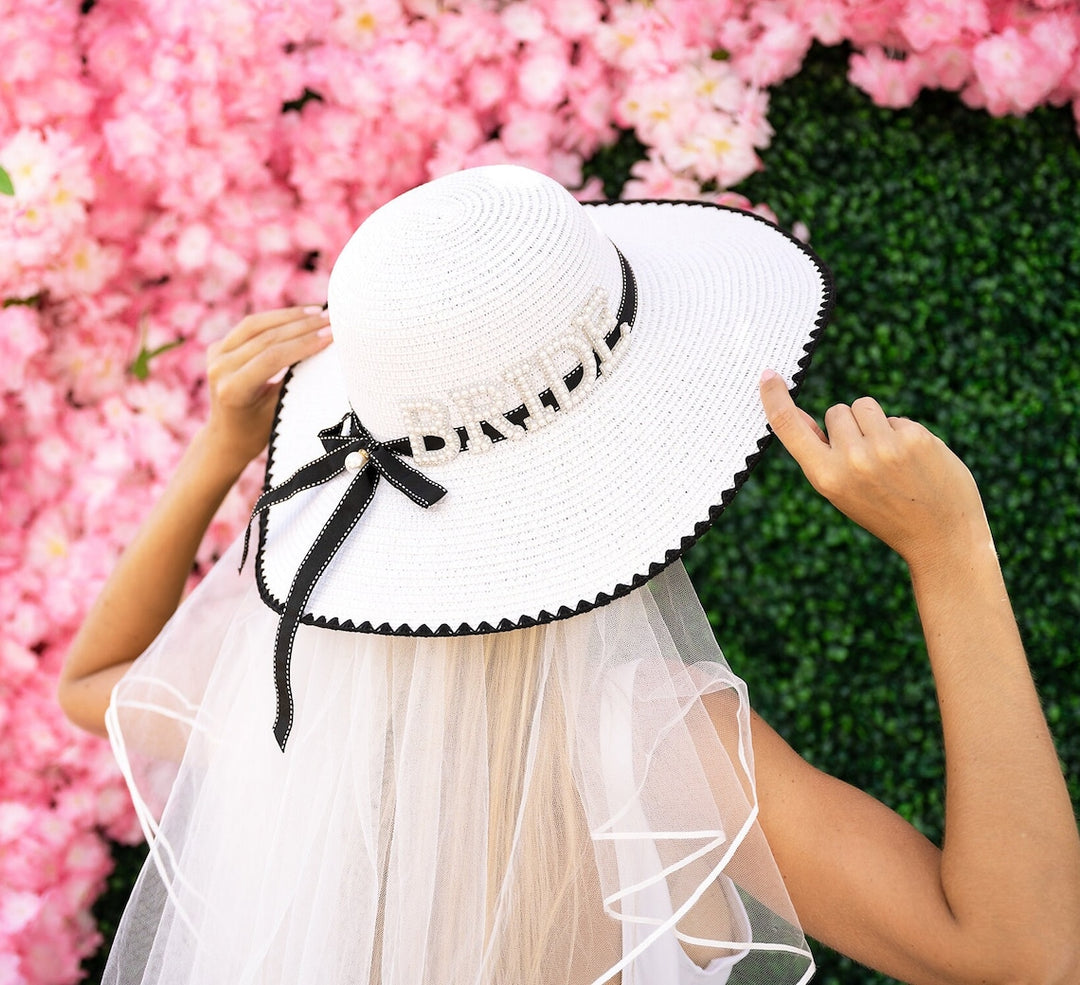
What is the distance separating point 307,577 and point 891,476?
2.41 feet

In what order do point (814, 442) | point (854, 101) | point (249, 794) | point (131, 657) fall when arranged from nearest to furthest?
1. point (814, 442)
2. point (249, 794)
3. point (131, 657)
4. point (854, 101)

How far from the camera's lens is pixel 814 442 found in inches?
45.2

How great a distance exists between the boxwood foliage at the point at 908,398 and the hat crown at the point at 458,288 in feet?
4.35

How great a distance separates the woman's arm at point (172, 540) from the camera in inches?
65.8

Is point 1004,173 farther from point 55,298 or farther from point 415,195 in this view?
point 55,298

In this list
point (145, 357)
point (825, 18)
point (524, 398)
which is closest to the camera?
point (524, 398)

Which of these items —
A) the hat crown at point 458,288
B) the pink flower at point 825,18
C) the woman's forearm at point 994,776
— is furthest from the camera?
the pink flower at point 825,18

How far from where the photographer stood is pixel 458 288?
1141mm

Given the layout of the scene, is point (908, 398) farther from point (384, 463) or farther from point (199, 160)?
point (199, 160)

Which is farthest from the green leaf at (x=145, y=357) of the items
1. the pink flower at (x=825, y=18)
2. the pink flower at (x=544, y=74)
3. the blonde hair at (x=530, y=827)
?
the pink flower at (x=825, y=18)

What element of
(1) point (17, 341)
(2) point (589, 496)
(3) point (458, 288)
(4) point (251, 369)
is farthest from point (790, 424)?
(1) point (17, 341)

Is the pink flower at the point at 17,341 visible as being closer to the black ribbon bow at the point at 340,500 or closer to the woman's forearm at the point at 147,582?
the woman's forearm at the point at 147,582

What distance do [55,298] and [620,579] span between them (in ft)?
6.12

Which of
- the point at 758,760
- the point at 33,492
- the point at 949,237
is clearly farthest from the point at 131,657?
the point at 949,237
